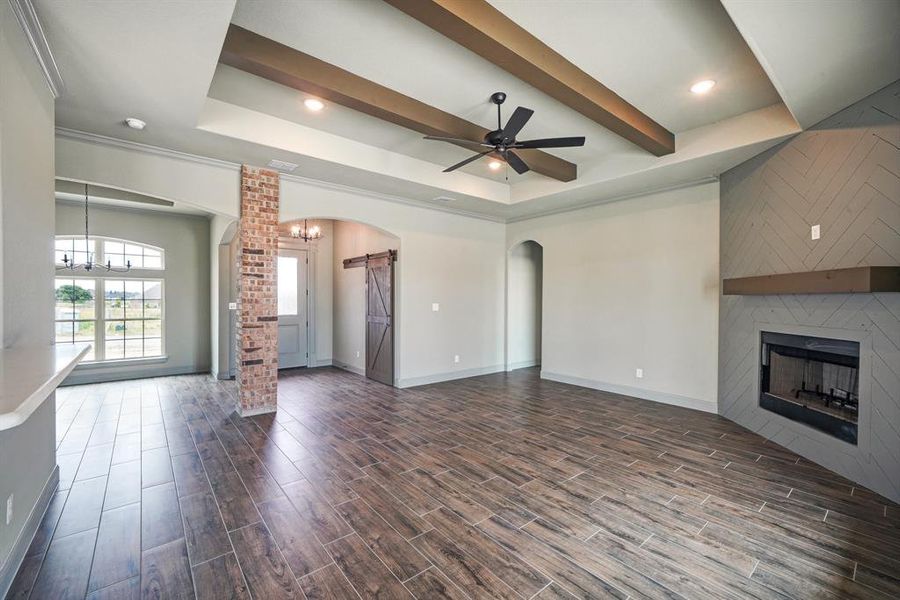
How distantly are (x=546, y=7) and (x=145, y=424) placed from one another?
17.9ft

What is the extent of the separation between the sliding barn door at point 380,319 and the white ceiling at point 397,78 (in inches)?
71.1

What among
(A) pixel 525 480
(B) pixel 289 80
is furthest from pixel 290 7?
(A) pixel 525 480

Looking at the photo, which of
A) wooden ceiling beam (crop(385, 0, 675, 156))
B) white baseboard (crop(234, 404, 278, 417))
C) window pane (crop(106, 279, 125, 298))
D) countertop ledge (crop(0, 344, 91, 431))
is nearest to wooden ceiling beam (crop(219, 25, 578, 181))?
wooden ceiling beam (crop(385, 0, 675, 156))

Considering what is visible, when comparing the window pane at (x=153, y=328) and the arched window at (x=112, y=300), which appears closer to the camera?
the arched window at (x=112, y=300)

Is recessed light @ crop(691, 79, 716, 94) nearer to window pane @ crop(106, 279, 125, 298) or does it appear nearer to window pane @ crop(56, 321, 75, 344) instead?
window pane @ crop(106, 279, 125, 298)

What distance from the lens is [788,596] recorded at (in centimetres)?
186

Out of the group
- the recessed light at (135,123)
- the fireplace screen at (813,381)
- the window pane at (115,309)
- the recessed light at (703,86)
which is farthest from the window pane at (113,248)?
the fireplace screen at (813,381)

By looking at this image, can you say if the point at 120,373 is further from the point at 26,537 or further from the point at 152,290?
the point at 26,537

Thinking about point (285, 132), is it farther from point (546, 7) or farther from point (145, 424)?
point (145, 424)

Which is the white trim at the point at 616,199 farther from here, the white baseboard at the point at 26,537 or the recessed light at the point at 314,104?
the white baseboard at the point at 26,537

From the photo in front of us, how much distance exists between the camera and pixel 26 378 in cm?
130

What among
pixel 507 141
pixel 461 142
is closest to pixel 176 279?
pixel 461 142

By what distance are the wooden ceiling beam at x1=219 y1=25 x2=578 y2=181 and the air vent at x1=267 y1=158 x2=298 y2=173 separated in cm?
133

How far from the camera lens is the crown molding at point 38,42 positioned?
1936mm
